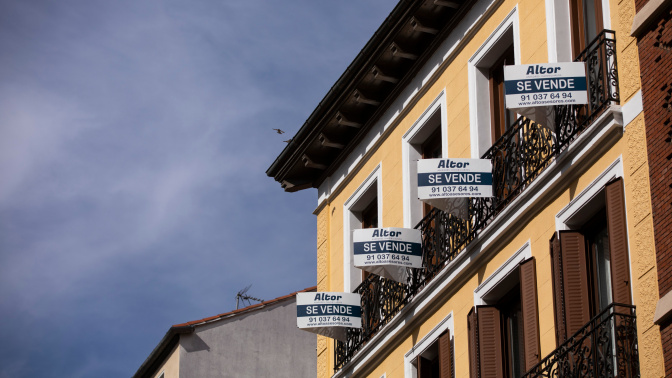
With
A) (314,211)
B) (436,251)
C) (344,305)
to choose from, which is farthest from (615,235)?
(314,211)

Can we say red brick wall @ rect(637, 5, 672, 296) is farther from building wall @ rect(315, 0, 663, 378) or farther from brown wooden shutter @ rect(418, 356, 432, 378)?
brown wooden shutter @ rect(418, 356, 432, 378)

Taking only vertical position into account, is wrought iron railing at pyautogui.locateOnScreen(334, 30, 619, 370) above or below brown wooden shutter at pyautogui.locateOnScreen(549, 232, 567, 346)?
above

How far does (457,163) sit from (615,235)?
4.21 metres

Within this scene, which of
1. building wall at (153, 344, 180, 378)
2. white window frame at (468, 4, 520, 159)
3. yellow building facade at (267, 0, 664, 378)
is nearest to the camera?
yellow building facade at (267, 0, 664, 378)

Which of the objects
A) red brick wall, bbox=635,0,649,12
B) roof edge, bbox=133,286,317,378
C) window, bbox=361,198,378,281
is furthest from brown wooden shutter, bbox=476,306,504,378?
roof edge, bbox=133,286,317,378

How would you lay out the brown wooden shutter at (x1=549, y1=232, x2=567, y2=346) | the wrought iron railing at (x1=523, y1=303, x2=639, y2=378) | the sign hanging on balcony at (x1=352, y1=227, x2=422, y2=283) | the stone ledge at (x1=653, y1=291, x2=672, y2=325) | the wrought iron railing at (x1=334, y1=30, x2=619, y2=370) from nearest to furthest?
the stone ledge at (x1=653, y1=291, x2=672, y2=325)
the wrought iron railing at (x1=523, y1=303, x2=639, y2=378)
the brown wooden shutter at (x1=549, y1=232, x2=567, y2=346)
the wrought iron railing at (x1=334, y1=30, x2=619, y2=370)
the sign hanging on balcony at (x1=352, y1=227, x2=422, y2=283)

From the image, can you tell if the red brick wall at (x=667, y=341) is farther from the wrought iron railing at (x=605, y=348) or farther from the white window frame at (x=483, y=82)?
the white window frame at (x=483, y=82)

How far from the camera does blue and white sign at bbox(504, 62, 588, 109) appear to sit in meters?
19.0

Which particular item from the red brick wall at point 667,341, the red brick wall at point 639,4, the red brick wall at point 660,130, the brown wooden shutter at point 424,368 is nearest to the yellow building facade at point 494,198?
the brown wooden shutter at point 424,368

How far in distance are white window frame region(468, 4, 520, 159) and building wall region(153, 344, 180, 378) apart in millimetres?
17570

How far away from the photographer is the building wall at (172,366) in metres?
38.3

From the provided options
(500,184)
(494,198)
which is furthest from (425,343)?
(500,184)

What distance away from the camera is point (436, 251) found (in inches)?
907

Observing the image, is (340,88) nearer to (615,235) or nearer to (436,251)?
(436,251)
